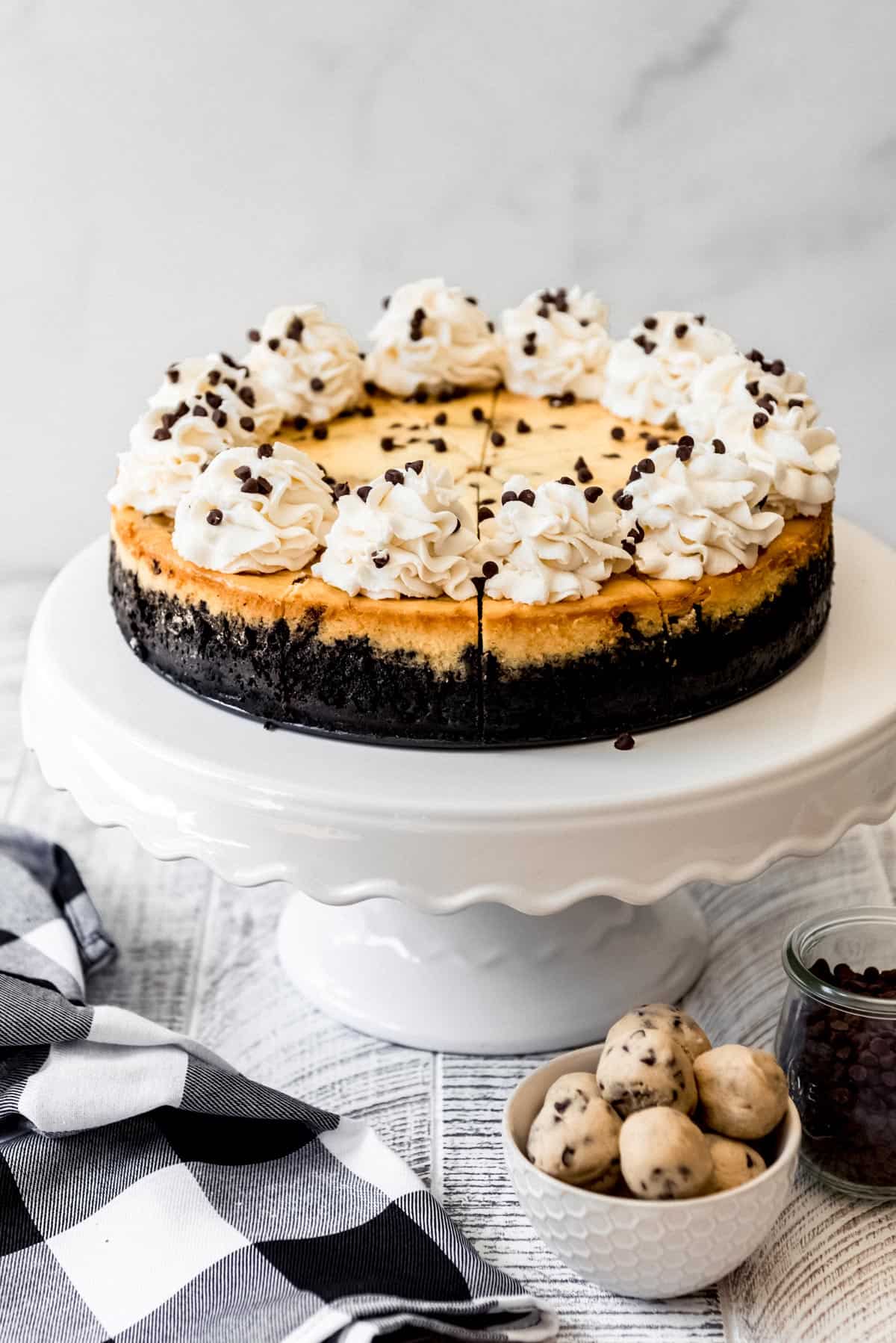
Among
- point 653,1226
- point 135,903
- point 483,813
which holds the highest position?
point 483,813

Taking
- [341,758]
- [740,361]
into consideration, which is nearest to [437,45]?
[740,361]

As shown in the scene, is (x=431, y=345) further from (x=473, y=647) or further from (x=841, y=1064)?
(x=841, y=1064)

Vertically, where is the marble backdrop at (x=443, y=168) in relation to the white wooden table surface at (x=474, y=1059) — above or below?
above

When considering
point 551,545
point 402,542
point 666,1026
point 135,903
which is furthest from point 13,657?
point 666,1026

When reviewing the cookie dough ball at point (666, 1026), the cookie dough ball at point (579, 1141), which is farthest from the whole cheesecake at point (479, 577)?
the cookie dough ball at point (579, 1141)

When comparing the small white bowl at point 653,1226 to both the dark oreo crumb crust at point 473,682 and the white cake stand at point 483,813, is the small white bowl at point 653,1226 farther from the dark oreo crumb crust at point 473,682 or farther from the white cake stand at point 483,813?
the dark oreo crumb crust at point 473,682

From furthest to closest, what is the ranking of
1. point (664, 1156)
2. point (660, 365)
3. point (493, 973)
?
1. point (660, 365)
2. point (493, 973)
3. point (664, 1156)

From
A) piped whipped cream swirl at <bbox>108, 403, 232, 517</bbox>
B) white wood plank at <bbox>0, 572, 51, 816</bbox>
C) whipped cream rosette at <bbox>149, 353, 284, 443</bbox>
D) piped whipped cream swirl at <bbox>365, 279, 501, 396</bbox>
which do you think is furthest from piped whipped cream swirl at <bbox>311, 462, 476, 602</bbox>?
white wood plank at <bbox>0, 572, 51, 816</bbox>

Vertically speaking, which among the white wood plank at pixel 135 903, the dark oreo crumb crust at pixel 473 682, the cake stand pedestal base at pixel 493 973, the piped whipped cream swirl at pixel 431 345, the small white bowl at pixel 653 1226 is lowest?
the white wood plank at pixel 135 903
